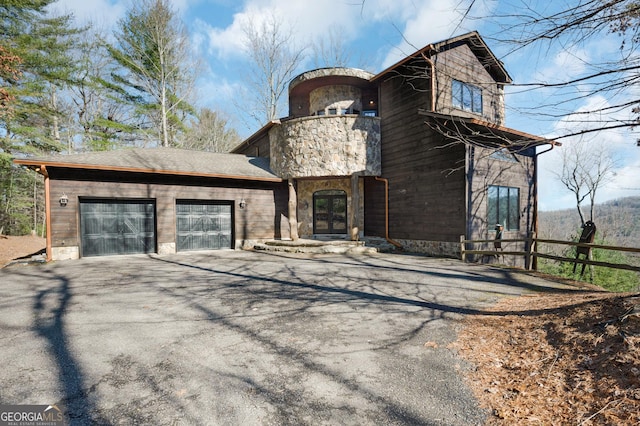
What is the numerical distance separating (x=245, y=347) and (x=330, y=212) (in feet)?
38.1

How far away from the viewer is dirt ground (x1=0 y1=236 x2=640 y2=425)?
2.41m

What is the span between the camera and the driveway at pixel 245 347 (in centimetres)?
257

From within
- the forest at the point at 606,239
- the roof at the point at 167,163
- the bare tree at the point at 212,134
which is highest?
Answer: the bare tree at the point at 212,134

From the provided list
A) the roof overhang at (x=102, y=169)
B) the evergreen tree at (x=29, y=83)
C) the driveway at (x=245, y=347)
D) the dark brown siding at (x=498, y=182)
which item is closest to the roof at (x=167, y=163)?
the roof overhang at (x=102, y=169)

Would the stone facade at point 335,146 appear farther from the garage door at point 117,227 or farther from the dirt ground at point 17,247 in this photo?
the dirt ground at point 17,247

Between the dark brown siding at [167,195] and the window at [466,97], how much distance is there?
9109mm

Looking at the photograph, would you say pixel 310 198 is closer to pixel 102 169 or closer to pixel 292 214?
pixel 292 214

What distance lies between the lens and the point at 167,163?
12.6 meters

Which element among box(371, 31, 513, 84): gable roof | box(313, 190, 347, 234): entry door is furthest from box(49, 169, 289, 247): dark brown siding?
box(371, 31, 513, 84): gable roof

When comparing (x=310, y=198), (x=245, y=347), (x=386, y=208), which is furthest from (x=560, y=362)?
(x=310, y=198)

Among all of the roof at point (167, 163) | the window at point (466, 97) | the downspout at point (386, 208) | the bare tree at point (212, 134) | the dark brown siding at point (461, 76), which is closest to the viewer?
the roof at point (167, 163)

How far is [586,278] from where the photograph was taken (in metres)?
16.7

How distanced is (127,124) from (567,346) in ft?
94.3

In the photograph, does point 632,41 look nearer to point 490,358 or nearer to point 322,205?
point 490,358
